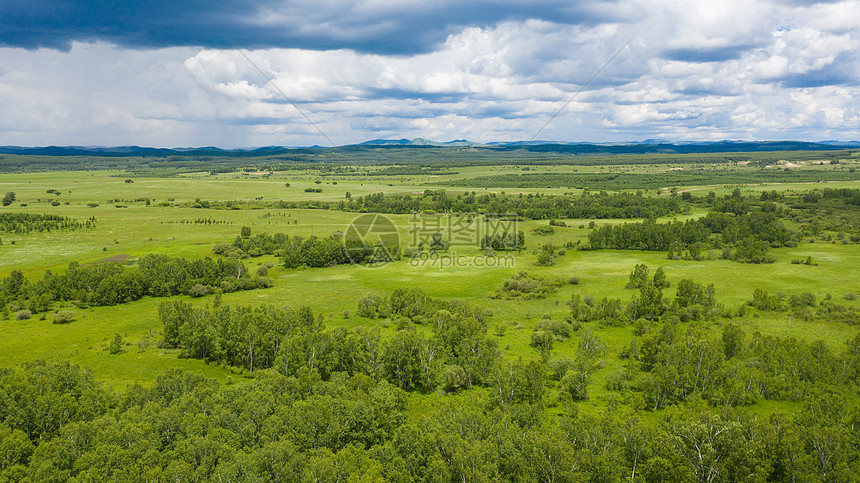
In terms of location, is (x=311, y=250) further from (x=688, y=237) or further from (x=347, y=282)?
(x=688, y=237)

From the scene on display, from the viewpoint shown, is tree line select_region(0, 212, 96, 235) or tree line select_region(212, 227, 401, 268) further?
tree line select_region(0, 212, 96, 235)

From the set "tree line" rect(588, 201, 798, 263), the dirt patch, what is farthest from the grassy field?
"tree line" rect(588, 201, 798, 263)

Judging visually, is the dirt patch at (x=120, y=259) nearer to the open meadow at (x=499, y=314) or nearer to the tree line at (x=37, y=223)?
the open meadow at (x=499, y=314)

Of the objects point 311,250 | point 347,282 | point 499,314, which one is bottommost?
point 499,314

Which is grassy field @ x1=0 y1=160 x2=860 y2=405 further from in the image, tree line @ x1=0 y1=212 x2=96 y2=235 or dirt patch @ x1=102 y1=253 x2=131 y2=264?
tree line @ x1=0 y1=212 x2=96 y2=235

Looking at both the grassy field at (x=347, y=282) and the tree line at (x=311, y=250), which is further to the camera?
the tree line at (x=311, y=250)

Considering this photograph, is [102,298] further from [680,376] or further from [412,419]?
[680,376]

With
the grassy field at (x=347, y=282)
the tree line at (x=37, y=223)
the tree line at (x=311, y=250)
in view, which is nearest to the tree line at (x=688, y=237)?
the grassy field at (x=347, y=282)

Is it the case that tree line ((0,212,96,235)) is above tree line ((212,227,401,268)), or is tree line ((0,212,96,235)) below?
above

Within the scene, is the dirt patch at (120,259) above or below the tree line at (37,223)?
below

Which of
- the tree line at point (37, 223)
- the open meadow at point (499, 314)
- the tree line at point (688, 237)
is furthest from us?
the tree line at point (37, 223)

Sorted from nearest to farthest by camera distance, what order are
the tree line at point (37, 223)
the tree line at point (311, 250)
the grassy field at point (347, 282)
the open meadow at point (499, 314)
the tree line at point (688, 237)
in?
1. the open meadow at point (499, 314)
2. the grassy field at point (347, 282)
3. the tree line at point (311, 250)
4. the tree line at point (688, 237)
5. the tree line at point (37, 223)

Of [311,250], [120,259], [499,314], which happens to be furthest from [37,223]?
[499,314]

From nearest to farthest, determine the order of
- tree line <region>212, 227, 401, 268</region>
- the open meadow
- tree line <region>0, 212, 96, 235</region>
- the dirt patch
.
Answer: the open meadow
the dirt patch
tree line <region>212, 227, 401, 268</region>
tree line <region>0, 212, 96, 235</region>
